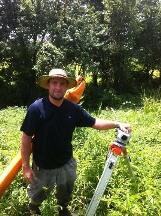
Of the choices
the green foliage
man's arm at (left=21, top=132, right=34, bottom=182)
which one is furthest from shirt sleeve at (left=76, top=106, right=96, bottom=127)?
the green foliage

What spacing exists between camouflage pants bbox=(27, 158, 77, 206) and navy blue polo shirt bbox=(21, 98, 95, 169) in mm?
92

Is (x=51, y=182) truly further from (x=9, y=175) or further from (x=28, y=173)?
(x=9, y=175)

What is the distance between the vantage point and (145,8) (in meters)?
20.2

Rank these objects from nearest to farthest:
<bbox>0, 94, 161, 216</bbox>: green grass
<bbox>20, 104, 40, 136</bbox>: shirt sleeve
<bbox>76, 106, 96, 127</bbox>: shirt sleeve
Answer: <bbox>20, 104, 40, 136</bbox>: shirt sleeve → <bbox>76, 106, 96, 127</bbox>: shirt sleeve → <bbox>0, 94, 161, 216</bbox>: green grass

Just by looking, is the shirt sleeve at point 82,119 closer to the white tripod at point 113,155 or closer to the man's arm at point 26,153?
the white tripod at point 113,155

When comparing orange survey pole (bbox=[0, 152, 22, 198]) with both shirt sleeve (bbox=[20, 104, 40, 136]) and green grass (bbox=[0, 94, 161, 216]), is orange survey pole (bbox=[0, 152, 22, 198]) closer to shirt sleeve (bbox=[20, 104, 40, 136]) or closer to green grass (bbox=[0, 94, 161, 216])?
green grass (bbox=[0, 94, 161, 216])

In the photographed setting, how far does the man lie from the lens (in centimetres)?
408

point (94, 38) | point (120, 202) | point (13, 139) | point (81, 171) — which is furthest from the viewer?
point (94, 38)

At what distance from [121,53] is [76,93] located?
13.1 m

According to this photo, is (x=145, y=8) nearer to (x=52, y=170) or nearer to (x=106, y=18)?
(x=106, y=18)

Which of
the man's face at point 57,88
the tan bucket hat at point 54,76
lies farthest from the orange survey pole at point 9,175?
the man's face at point 57,88

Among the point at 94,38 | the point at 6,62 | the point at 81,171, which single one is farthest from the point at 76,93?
the point at 6,62

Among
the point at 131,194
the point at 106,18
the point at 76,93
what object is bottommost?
the point at 131,194

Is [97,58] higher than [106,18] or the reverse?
the reverse
